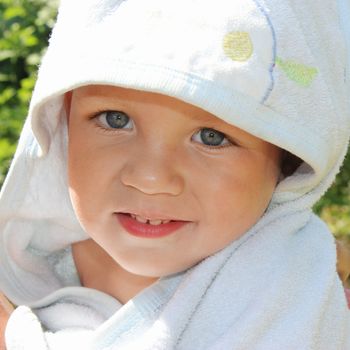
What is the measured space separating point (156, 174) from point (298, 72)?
31 cm

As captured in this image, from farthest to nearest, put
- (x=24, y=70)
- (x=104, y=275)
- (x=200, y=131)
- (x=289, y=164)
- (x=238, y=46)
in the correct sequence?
(x=24, y=70), (x=104, y=275), (x=289, y=164), (x=200, y=131), (x=238, y=46)

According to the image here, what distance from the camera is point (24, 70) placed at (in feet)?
14.2

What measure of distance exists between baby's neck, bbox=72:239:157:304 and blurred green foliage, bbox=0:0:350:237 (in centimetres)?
132

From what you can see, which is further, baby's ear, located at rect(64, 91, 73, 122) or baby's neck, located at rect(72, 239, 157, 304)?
baby's neck, located at rect(72, 239, 157, 304)

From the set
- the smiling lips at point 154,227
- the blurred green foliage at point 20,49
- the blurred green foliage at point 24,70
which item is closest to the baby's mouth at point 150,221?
the smiling lips at point 154,227

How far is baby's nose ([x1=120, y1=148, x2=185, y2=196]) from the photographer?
5.81 feet

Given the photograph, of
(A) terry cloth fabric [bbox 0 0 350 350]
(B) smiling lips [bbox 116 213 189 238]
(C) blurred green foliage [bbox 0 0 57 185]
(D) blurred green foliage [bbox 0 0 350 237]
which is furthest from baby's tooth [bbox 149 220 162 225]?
(C) blurred green foliage [bbox 0 0 57 185]

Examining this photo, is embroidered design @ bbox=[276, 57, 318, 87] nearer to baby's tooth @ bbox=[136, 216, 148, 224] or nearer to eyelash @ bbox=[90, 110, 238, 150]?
eyelash @ bbox=[90, 110, 238, 150]

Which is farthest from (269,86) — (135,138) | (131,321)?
(131,321)

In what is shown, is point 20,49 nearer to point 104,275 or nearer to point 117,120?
point 104,275

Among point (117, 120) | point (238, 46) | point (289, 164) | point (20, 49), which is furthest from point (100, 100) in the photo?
point (20, 49)

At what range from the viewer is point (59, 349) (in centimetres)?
205

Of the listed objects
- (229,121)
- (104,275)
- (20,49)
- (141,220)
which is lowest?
(20,49)

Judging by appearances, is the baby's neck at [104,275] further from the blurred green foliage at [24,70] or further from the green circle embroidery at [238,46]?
the blurred green foliage at [24,70]
